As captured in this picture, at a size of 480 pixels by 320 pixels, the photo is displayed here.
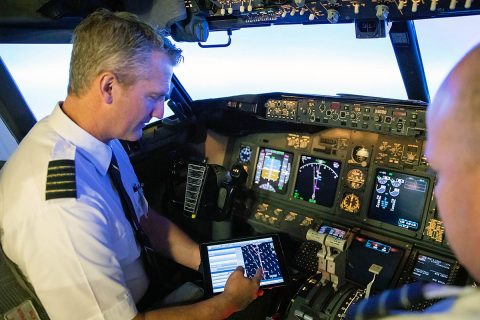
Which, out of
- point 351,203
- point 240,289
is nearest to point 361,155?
point 351,203

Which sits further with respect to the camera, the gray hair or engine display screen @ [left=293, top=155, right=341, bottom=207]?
engine display screen @ [left=293, top=155, right=341, bottom=207]

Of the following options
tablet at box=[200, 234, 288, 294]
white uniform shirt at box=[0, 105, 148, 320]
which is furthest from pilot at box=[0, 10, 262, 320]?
tablet at box=[200, 234, 288, 294]

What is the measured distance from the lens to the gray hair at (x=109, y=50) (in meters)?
1.37

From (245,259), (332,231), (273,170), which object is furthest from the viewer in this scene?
(273,170)

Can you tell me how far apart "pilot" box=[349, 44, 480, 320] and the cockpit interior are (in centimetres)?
126

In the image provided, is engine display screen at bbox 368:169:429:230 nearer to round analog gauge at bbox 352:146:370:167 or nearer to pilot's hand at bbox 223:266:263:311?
round analog gauge at bbox 352:146:370:167

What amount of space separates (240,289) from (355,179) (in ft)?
4.11

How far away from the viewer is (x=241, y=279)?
5.41ft

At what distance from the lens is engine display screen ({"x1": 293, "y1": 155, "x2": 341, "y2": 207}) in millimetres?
2633

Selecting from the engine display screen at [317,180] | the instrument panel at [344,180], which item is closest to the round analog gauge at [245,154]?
the instrument panel at [344,180]

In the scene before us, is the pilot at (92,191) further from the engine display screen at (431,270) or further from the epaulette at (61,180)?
the engine display screen at (431,270)

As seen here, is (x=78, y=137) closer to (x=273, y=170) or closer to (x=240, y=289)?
(x=240, y=289)

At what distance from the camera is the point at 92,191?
1.36 meters

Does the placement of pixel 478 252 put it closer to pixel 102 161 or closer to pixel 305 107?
pixel 102 161
